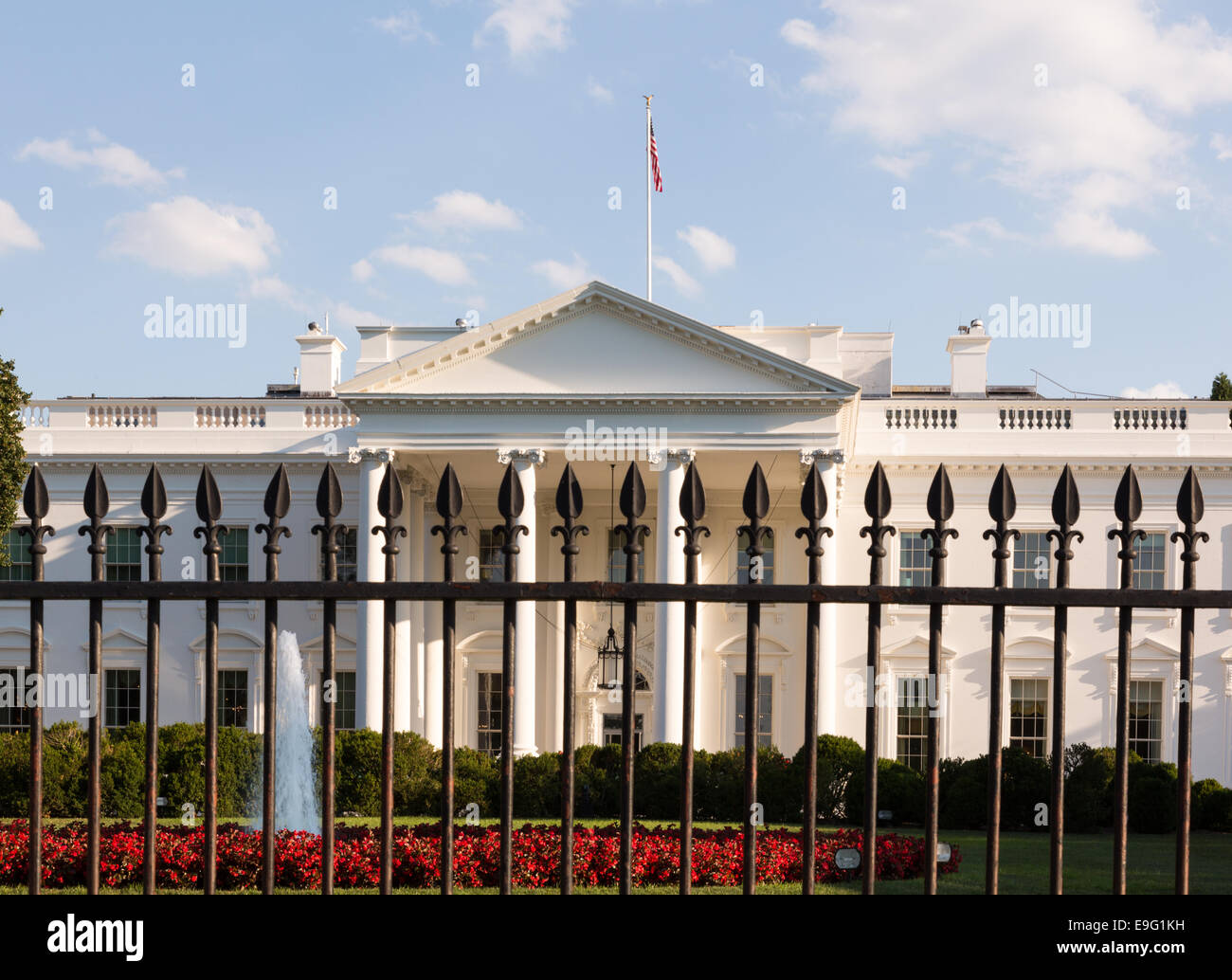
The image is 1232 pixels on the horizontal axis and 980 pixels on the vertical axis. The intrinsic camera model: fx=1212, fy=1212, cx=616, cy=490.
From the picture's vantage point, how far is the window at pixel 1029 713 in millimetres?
29984

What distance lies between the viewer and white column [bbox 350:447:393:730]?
2542 centimetres

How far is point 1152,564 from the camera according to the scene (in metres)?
Answer: 29.8

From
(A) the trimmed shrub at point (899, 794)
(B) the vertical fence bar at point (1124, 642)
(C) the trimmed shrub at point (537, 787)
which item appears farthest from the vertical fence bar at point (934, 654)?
(A) the trimmed shrub at point (899, 794)

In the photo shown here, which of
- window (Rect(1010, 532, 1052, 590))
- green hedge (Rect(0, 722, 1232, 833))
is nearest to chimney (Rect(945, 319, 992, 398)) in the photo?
window (Rect(1010, 532, 1052, 590))

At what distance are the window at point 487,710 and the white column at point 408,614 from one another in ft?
8.34

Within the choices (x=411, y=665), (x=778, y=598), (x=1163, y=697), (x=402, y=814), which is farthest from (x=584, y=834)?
(x=1163, y=697)

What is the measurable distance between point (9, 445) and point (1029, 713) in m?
24.9

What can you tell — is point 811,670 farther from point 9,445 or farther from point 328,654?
point 9,445

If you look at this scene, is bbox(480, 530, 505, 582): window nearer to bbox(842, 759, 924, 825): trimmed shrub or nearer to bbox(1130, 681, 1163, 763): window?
Answer: bbox(842, 759, 924, 825): trimmed shrub

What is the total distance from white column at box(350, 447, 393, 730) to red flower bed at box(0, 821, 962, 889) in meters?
12.3
